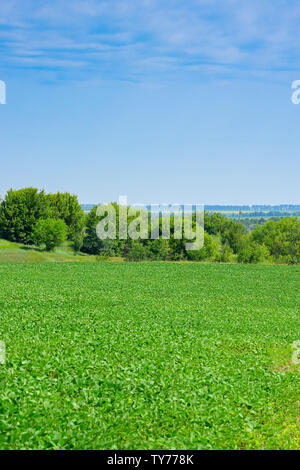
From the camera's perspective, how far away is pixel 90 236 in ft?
320

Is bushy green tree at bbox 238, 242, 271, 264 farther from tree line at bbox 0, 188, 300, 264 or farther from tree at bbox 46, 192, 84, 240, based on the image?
tree at bbox 46, 192, 84, 240

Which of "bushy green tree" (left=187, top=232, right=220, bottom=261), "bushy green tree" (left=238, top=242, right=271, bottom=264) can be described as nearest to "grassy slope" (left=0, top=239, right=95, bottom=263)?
"bushy green tree" (left=187, top=232, right=220, bottom=261)

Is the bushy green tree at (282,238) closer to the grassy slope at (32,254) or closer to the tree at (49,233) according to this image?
the grassy slope at (32,254)

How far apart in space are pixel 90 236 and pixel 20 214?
54.5 ft

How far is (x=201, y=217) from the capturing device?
4803 inches

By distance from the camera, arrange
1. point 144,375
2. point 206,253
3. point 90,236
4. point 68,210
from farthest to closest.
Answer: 1. point 68,210
2. point 206,253
3. point 90,236
4. point 144,375

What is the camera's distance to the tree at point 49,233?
302ft

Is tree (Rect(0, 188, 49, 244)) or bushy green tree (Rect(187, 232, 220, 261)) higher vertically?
tree (Rect(0, 188, 49, 244))

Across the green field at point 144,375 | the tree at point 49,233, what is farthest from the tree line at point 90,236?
the green field at point 144,375

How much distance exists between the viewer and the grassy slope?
82.9 metres

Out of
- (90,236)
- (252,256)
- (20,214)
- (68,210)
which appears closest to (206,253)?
(252,256)

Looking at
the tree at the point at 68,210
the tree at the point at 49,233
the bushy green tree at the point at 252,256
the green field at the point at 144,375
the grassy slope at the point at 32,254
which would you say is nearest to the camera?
the green field at the point at 144,375

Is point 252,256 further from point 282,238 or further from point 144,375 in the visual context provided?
point 144,375
